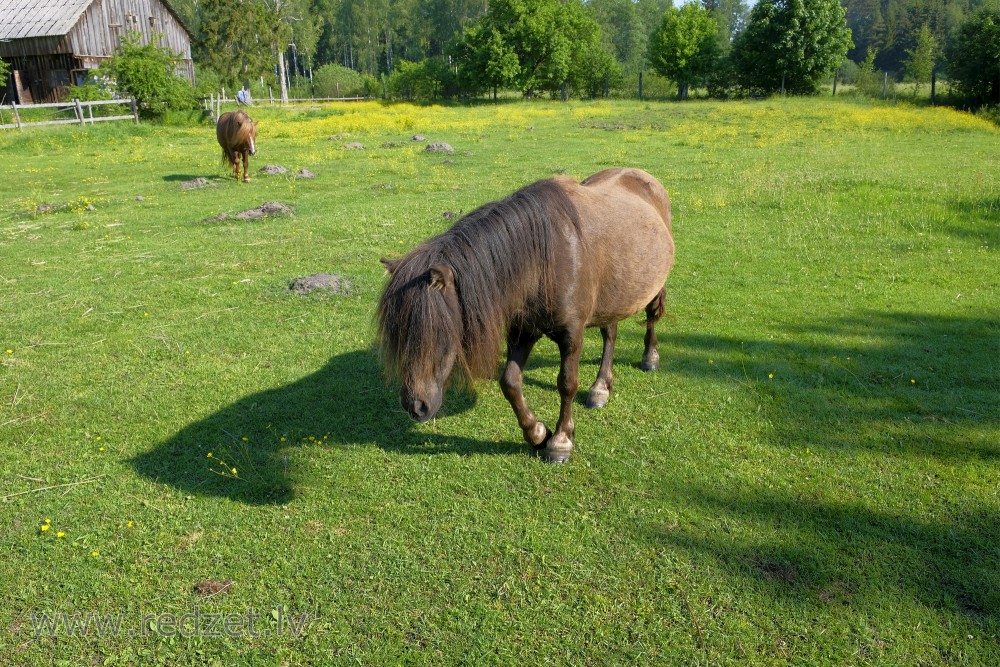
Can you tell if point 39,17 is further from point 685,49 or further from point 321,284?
point 685,49

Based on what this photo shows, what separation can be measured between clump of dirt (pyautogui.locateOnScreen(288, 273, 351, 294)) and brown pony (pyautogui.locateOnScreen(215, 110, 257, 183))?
29.5 ft

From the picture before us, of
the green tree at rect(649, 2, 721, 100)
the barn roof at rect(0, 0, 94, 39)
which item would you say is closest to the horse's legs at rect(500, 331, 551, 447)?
the barn roof at rect(0, 0, 94, 39)

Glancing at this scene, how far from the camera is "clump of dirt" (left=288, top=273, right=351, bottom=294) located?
764 cm

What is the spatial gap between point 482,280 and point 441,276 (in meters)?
0.33

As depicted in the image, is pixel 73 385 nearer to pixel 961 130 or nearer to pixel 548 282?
pixel 548 282

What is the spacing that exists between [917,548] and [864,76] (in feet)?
168

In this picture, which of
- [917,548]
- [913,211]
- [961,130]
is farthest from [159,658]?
[961,130]

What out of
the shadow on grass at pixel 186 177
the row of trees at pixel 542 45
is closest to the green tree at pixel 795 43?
the row of trees at pixel 542 45

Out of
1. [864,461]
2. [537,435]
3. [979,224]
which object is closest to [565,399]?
[537,435]

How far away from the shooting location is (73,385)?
546cm

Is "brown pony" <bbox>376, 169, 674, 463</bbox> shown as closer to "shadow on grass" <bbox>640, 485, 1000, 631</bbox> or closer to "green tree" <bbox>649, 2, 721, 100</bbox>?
A: "shadow on grass" <bbox>640, 485, 1000, 631</bbox>

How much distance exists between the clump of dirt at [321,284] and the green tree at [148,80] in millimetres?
26383

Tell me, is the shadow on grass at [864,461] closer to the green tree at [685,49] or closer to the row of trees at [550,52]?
the row of trees at [550,52]

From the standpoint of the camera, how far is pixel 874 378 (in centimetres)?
540
